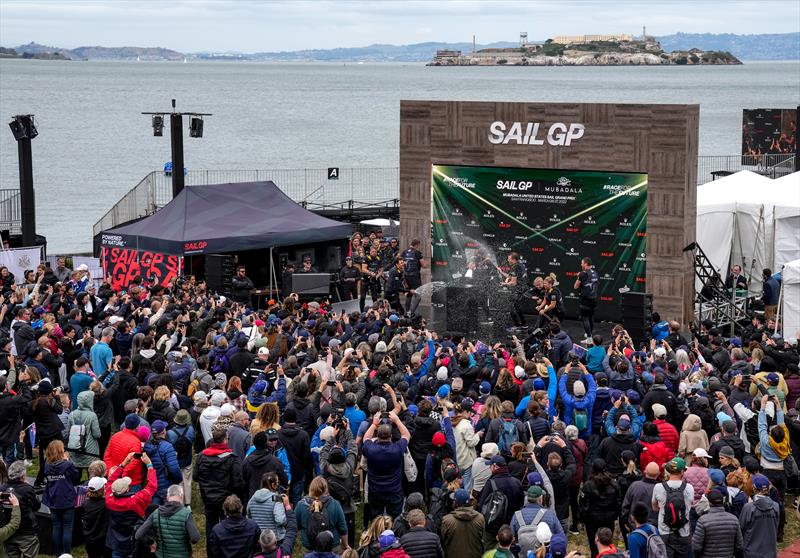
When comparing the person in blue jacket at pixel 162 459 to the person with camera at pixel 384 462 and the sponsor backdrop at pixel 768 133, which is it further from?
the sponsor backdrop at pixel 768 133

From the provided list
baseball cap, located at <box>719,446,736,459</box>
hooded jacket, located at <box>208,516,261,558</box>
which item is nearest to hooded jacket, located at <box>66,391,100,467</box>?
hooded jacket, located at <box>208,516,261,558</box>

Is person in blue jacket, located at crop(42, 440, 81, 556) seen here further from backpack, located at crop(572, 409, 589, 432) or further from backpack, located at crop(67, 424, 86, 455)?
backpack, located at crop(572, 409, 589, 432)

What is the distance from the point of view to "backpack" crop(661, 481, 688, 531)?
375 inches

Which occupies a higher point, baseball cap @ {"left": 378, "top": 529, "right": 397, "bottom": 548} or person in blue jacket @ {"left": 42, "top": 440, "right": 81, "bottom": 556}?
baseball cap @ {"left": 378, "top": 529, "right": 397, "bottom": 548}

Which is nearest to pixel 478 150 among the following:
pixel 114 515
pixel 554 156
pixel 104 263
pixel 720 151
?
pixel 554 156

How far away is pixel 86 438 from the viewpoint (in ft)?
38.2

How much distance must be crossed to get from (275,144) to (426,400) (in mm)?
103879

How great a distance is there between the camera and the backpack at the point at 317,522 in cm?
929

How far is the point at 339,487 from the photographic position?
10164 mm

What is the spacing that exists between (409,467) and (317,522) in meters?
1.79

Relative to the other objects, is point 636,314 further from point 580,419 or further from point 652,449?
point 652,449

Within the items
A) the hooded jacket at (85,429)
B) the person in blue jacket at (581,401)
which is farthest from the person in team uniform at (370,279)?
the hooded jacket at (85,429)

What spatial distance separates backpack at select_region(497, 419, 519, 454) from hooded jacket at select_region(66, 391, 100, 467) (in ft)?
13.0

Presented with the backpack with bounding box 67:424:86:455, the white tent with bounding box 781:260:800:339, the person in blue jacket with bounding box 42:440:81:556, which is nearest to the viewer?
the person in blue jacket with bounding box 42:440:81:556
